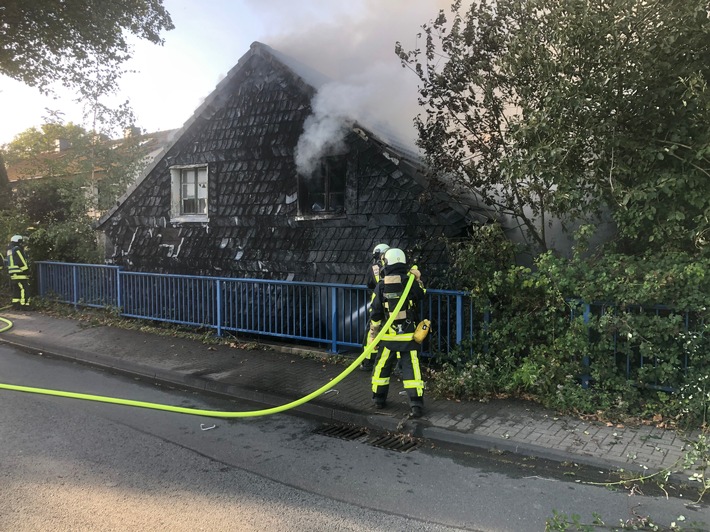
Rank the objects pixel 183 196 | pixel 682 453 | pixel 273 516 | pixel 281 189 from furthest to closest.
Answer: pixel 183 196 < pixel 281 189 < pixel 682 453 < pixel 273 516

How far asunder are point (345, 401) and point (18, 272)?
10.0 m

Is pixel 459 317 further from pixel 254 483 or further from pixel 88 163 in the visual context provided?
pixel 88 163

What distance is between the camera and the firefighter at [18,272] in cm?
1179

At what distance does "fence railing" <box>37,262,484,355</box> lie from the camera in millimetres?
6559

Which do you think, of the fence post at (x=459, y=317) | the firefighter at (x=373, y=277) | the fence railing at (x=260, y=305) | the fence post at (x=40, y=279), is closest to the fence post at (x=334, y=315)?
the fence railing at (x=260, y=305)

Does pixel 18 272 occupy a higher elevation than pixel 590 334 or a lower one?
higher

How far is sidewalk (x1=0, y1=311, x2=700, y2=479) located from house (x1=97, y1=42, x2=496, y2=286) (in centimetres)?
187

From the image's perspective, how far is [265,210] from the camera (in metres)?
9.66

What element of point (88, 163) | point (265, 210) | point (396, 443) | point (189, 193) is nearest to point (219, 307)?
point (265, 210)

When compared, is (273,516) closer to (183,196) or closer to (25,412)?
(25,412)

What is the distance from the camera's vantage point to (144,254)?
11.4 meters

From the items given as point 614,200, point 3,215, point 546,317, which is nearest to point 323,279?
point 546,317

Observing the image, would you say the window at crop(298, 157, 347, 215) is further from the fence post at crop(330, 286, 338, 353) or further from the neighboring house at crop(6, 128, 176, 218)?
the neighboring house at crop(6, 128, 176, 218)

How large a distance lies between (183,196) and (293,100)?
3.55 m
